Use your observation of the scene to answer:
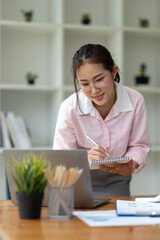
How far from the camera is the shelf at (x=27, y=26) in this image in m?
3.34

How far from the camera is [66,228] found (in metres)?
1.29

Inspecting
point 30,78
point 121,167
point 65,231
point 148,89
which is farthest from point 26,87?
point 65,231

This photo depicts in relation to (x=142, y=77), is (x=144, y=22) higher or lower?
higher

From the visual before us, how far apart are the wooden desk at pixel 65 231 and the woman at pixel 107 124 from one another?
2.84ft

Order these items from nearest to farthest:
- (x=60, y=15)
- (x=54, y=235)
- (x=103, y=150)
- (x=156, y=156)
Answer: (x=54, y=235)
(x=103, y=150)
(x=60, y=15)
(x=156, y=156)

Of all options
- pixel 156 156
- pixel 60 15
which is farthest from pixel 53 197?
pixel 156 156

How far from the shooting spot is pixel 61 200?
4.42ft

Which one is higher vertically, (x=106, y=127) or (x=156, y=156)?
(x=106, y=127)

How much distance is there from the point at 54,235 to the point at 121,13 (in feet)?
8.90

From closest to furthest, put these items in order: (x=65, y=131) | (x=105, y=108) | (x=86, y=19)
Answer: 1. (x=65, y=131)
2. (x=105, y=108)
3. (x=86, y=19)

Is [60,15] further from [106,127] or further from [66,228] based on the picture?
[66,228]

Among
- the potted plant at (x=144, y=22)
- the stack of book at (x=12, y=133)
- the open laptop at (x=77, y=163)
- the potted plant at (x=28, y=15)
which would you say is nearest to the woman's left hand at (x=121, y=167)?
the open laptop at (x=77, y=163)

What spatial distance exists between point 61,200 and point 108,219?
18 centimetres

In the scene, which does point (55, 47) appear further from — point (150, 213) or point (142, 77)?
point (150, 213)
